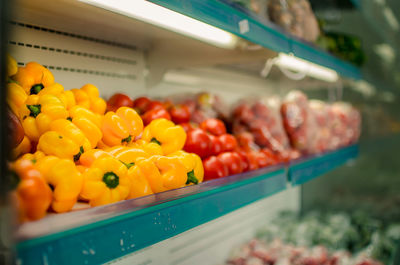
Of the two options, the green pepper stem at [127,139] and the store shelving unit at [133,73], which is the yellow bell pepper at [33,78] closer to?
the store shelving unit at [133,73]

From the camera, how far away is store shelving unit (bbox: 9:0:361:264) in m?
0.66

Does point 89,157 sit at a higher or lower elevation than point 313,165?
higher

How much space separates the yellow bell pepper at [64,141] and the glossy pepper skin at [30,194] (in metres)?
0.20

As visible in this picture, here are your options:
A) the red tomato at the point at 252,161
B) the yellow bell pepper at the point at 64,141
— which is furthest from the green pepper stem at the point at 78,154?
the red tomato at the point at 252,161

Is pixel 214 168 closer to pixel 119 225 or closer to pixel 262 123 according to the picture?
pixel 119 225

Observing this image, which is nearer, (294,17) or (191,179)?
(191,179)

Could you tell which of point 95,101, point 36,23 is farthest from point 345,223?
point 36,23

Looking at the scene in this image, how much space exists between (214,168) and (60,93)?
0.59 meters

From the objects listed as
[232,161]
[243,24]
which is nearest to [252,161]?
[232,161]

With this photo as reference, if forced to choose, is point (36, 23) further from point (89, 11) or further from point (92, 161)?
point (92, 161)

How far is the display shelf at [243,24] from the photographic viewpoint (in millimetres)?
1026

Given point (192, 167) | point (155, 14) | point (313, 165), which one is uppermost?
point (155, 14)

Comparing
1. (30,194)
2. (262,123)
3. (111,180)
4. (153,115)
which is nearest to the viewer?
(30,194)

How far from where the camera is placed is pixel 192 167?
115cm
